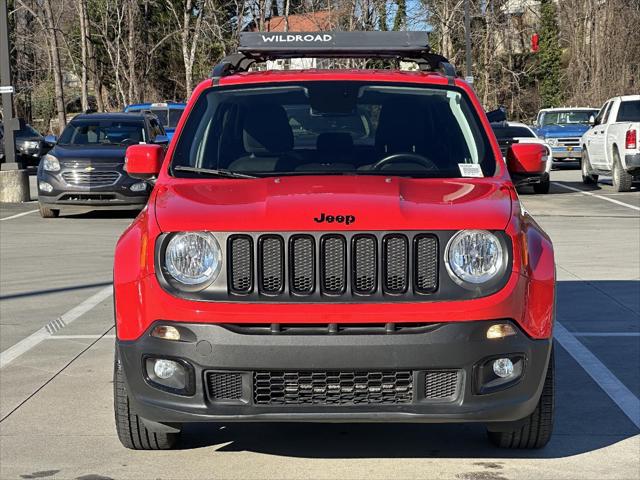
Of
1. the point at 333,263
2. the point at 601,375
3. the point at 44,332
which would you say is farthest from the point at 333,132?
the point at 44,332

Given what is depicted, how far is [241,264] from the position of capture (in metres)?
5.37

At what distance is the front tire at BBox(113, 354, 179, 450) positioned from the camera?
5879 mm

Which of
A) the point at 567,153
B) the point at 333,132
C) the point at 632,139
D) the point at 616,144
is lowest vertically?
the point at 567,153

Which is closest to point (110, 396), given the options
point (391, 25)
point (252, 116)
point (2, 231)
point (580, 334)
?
point (252, 116)

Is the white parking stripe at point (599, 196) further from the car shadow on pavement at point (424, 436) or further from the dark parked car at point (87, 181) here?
the car shadow on pavement at point (424, 436)

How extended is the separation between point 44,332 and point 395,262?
196 inches

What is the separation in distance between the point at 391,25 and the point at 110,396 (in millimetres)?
51357

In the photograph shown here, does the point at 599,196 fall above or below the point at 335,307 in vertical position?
below

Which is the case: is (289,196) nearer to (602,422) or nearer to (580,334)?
(602,422)

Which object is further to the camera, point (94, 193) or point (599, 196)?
point (599, 196)

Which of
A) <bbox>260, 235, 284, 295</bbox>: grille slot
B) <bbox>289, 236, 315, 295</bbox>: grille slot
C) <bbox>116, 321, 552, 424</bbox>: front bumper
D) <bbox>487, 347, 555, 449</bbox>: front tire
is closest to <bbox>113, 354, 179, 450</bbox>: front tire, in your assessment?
<bbox>116, 321, 552, 424</bbox>: front bumper

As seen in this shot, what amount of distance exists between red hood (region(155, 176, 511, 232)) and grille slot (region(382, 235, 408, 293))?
0.21 ft

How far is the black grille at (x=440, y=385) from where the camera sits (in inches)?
210

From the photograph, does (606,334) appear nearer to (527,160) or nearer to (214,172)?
(527,160)
